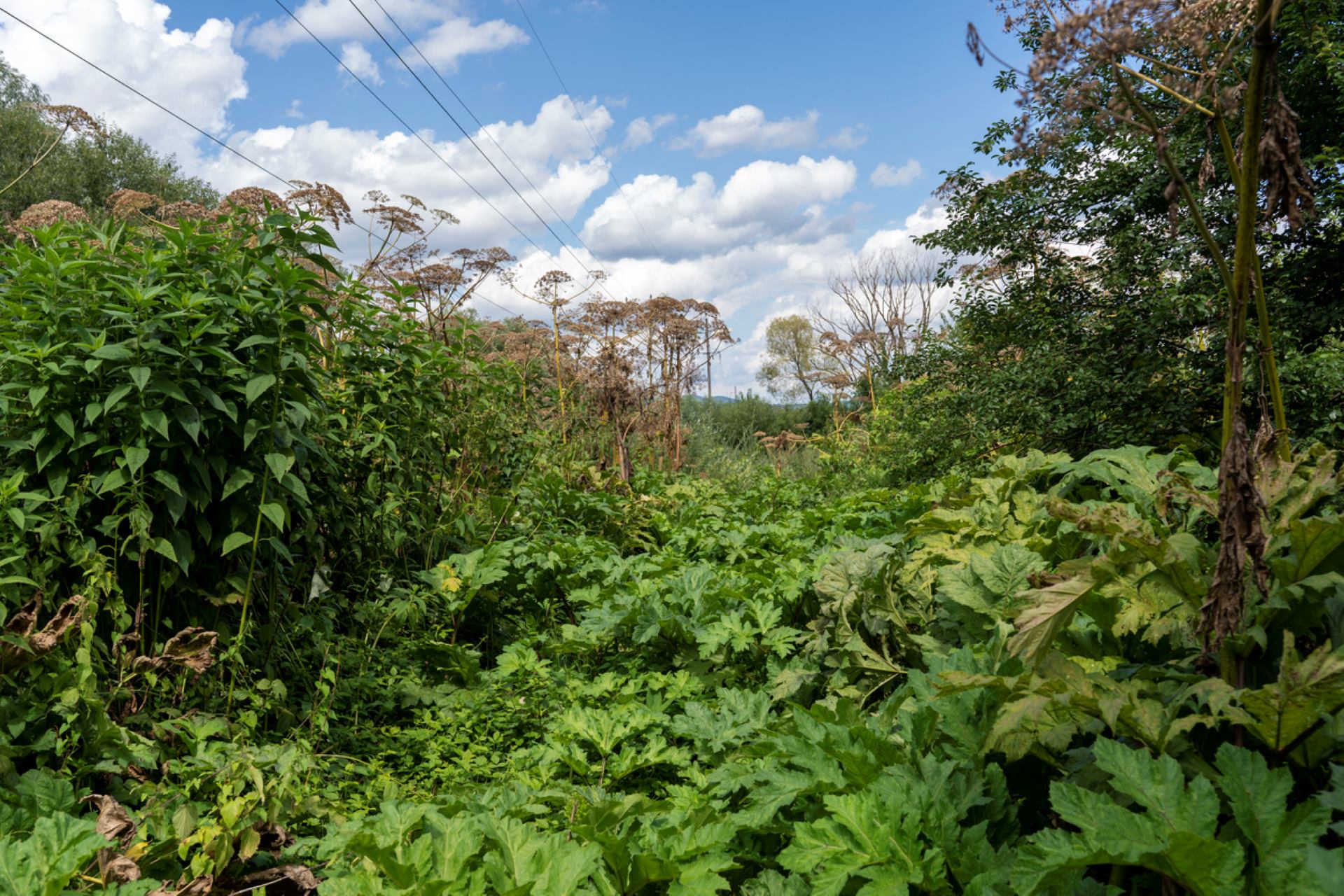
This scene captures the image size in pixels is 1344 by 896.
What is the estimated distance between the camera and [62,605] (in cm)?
230

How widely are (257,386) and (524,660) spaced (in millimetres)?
1479

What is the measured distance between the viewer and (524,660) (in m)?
3.23

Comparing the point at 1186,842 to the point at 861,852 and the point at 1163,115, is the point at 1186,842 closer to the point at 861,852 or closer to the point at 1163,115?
the point at 861,852

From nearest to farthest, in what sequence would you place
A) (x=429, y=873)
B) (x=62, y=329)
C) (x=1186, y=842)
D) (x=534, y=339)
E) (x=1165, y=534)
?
(x=1186, y=842) < (x=429, y=873) < (x=1165, y=534) < (x=62, y=329) < (x=534, y=339)

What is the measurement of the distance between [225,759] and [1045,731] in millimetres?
2281

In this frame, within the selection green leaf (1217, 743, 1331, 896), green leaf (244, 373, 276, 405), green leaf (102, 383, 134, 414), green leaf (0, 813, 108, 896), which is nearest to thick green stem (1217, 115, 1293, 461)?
green leaf (1217, 743, 1331, 896)

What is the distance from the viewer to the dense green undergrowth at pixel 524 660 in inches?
55.1

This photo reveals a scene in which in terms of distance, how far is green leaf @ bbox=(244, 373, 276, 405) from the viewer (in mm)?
2582

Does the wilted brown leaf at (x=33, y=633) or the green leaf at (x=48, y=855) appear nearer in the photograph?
the green leaf at (x=48, y=855)

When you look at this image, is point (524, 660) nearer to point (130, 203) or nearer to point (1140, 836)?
point (1140, 836)

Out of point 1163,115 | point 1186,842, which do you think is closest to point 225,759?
point 1186,842

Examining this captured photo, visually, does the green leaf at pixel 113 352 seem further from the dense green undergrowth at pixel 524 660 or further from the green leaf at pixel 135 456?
the green leaf at pixel 135 456

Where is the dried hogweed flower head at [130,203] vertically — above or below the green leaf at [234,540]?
above

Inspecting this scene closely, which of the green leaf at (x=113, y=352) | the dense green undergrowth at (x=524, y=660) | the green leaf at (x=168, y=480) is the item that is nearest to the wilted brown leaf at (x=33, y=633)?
the dense green undergrowth at (x=524, y=660)
